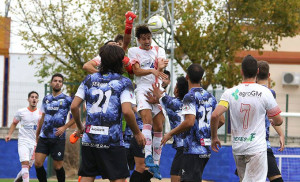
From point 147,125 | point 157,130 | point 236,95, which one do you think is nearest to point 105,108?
point 236,95

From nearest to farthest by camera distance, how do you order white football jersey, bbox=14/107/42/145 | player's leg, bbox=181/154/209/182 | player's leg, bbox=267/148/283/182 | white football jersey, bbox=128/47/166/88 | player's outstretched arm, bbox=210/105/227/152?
player's outstretched arm, bbox=210/105/227/152, player's leg, bbox=181/154/209/182, player's leg, bbox=267/148/283/182, white football jersey, bbox=128/47/166/88, white football jersey, bbox=14/107/42/145

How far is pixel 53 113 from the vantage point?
13773 mm

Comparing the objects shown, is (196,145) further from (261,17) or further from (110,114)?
(261,17)

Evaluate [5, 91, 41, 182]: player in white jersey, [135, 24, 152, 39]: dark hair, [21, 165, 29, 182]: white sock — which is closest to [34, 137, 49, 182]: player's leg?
[21, 165, 29, 182]: white sock

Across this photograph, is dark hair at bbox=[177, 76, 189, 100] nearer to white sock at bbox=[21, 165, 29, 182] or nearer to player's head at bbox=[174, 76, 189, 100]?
player's head at bbox=[174, 76, 189, 100]

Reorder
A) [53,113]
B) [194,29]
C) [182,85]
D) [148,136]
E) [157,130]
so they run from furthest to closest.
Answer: [194,29], [53,113], [157,130], [182,85], [148,136]

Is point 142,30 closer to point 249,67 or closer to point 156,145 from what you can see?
point 156,145

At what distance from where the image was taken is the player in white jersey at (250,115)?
866cm

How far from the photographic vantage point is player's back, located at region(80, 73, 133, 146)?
8164mm

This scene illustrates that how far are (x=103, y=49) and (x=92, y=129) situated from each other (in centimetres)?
94

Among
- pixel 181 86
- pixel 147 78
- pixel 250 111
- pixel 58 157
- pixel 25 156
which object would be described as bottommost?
pixel 25 156

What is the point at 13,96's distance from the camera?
20.2 metres

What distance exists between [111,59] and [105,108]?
57 centimetres

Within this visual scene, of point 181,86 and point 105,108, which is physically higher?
point 181,86
